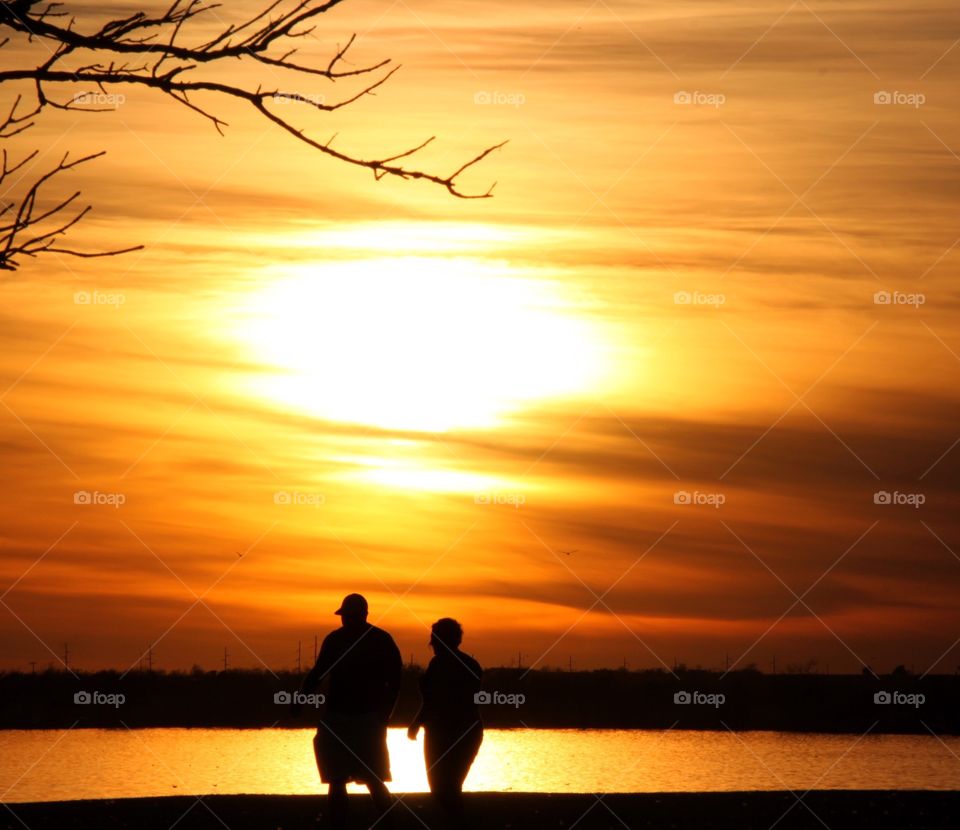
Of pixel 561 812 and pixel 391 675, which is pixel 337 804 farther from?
pixel 561 812

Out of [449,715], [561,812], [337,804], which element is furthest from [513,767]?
[337,804]

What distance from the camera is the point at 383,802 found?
1206 centimetres

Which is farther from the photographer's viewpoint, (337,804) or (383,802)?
(337,804)

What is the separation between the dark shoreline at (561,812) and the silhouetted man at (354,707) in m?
2.38

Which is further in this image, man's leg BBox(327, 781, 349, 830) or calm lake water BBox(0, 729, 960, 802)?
calm lake water BBox(0, 729, 960, 802)

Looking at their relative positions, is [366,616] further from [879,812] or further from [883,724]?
[883,724]

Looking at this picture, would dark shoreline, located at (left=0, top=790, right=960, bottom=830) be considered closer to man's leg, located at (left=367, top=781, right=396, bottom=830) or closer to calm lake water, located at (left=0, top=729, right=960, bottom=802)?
man's leg, located at (left=367, top=781, right=396, bottom=830)

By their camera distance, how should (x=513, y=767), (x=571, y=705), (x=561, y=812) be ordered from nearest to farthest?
(x=561, y=812), (x=513, y=767), (x=571, y=705)

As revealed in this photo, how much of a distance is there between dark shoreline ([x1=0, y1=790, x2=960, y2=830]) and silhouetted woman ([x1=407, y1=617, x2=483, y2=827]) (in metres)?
1.53

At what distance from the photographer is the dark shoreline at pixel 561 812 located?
14555 mm

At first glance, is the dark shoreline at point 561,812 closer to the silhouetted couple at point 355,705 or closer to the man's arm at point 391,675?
the silhouetted couple at point 355,705

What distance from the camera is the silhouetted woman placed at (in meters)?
12.9

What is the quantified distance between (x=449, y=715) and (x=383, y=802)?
116 cm

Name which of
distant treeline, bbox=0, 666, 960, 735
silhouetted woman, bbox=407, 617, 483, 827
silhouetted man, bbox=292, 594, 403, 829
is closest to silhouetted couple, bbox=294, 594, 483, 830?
silhouetted man, bbox=292, 594, 403, 829
